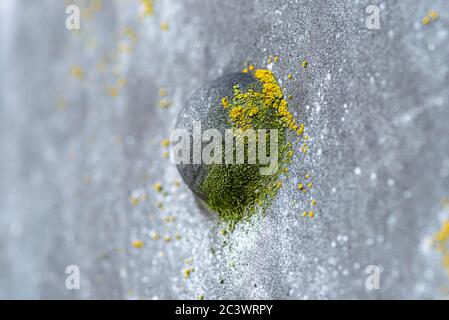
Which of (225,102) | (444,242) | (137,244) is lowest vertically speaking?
(137,244)

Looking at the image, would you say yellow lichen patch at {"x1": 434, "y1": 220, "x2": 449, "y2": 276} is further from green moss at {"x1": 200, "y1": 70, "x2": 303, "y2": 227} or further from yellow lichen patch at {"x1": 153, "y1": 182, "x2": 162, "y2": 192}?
yellow lichen patch at {"x1": 153, "y1": 182, "x2": 162, "y2": 192}

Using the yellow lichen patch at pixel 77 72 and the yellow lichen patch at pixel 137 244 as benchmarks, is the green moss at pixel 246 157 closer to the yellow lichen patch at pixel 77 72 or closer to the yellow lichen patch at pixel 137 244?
the yellow lichen patch at pixel 137 244

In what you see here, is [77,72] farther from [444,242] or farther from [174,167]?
[444,242]

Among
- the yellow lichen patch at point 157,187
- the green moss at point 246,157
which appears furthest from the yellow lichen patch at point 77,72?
the green moss at point 246,157

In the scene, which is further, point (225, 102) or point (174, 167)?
point (174, 167)

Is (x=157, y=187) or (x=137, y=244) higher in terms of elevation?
(x=157, y=187)

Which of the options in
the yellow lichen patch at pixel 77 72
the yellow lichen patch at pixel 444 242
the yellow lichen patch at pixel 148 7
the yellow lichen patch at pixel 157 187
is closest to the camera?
the yellow lichen patch at pixel 444 242

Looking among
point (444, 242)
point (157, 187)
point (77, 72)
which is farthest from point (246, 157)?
point (77, 72)

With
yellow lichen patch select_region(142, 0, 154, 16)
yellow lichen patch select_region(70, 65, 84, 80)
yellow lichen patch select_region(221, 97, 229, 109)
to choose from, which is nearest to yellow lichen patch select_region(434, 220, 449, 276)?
yellow lichen patch select_region(221, 97, 229, 109)
